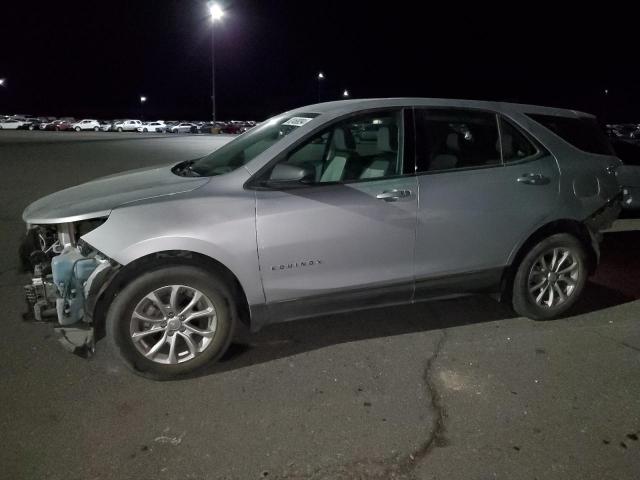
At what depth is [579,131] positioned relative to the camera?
4.45 m

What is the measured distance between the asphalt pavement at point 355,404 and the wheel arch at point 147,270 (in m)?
0.48

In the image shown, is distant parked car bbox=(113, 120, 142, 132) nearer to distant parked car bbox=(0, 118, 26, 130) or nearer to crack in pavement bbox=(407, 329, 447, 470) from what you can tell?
distant parked car bbox=(0, 118, 26, 130)

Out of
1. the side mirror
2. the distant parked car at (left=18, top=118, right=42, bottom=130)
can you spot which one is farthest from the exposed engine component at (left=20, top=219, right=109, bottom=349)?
the distant parked car at (left=18, top=118, right=42, bottom=130)

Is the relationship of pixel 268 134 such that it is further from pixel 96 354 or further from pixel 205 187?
pixel 96 354

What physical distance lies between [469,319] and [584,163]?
5.13 ft

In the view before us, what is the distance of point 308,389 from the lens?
3281 mm

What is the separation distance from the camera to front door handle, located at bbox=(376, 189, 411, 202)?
357cm

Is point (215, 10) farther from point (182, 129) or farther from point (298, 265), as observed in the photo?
point (182, 129)

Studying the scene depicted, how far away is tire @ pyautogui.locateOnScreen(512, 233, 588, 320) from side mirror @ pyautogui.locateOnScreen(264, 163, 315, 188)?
194 centimetres

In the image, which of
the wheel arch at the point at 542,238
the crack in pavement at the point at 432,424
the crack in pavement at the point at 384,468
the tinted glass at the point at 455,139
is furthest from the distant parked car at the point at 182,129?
the crack in pavement at the point at 384,468

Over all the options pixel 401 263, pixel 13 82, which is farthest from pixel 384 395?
pixel 13 82

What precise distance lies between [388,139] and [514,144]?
1.02 meters

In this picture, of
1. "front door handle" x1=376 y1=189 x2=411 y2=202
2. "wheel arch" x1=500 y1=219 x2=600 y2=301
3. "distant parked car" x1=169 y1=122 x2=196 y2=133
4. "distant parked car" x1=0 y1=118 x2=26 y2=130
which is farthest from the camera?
"distant parked car" x1=169 y1=122 x2=196 y2=133

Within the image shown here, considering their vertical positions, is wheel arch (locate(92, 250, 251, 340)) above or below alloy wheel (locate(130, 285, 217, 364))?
above
